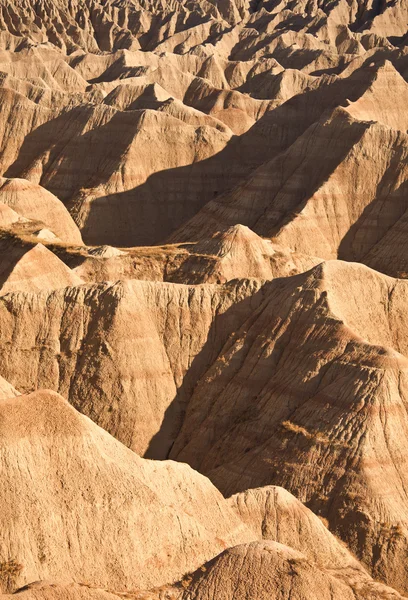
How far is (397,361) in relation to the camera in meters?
46.3

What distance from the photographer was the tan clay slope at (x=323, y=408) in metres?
43.9

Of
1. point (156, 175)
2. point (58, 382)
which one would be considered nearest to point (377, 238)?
point (156, 175)

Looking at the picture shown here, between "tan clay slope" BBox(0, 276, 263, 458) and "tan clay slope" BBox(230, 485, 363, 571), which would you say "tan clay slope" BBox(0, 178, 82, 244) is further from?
"tan clay slope" BBox(230, 485, 363, 571)

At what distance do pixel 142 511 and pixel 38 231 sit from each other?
3606cm

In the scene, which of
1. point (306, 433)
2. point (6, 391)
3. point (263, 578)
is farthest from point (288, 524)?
point (6, 391)

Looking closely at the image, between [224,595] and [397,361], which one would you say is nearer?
[224,595]

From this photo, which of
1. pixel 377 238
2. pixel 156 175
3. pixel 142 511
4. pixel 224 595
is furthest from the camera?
Result: pixel 156 175

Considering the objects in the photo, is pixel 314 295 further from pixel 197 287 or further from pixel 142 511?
pixel 142 511

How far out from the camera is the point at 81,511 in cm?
3525

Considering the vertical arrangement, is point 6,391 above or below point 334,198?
below

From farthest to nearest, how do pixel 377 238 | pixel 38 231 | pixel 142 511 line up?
pixel 377 238 → pixel 38 231 → pixel 142 511

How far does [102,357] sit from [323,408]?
1018 centimetres

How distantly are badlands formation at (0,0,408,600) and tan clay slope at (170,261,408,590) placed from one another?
0.09 metres

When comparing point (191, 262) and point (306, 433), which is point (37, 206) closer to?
point (191, 262)
